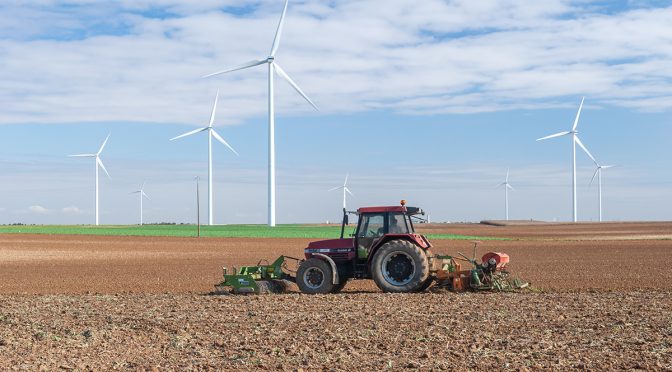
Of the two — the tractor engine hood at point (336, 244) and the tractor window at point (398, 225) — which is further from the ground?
the tractor window at point (398, 225)

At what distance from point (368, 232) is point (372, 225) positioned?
0.19 m

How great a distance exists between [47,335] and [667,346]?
9643mm

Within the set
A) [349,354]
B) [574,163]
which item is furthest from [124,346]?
[574,163]

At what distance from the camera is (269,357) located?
12.2 metres

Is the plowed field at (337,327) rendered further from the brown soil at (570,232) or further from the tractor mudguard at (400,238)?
the brown soil at (570,232)

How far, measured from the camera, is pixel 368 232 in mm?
19547

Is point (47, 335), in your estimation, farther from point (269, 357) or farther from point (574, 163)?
point (574, 163)

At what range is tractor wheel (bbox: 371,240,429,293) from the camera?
61.0 feet

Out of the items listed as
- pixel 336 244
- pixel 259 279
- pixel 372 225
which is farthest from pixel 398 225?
pixel 259 279

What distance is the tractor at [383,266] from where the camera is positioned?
62.0 ft

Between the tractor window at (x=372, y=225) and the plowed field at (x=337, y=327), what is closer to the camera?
the plowed field at (x=337, y=327)

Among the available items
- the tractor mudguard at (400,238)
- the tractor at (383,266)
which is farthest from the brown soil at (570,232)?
the tractor mudguard at (400,238)

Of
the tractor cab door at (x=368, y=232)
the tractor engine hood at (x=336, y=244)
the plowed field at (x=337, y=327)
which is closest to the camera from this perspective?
the plowed field at (x=337, y=327)

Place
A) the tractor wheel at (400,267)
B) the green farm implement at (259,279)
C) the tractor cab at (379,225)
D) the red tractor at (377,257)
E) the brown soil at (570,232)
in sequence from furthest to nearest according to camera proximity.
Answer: the brown soil at (570,232) < the green farm implement at (259,279) < the tractor cab at (379,225) < the red tractor at (377,257) < the tractor wheel at (400,267)
